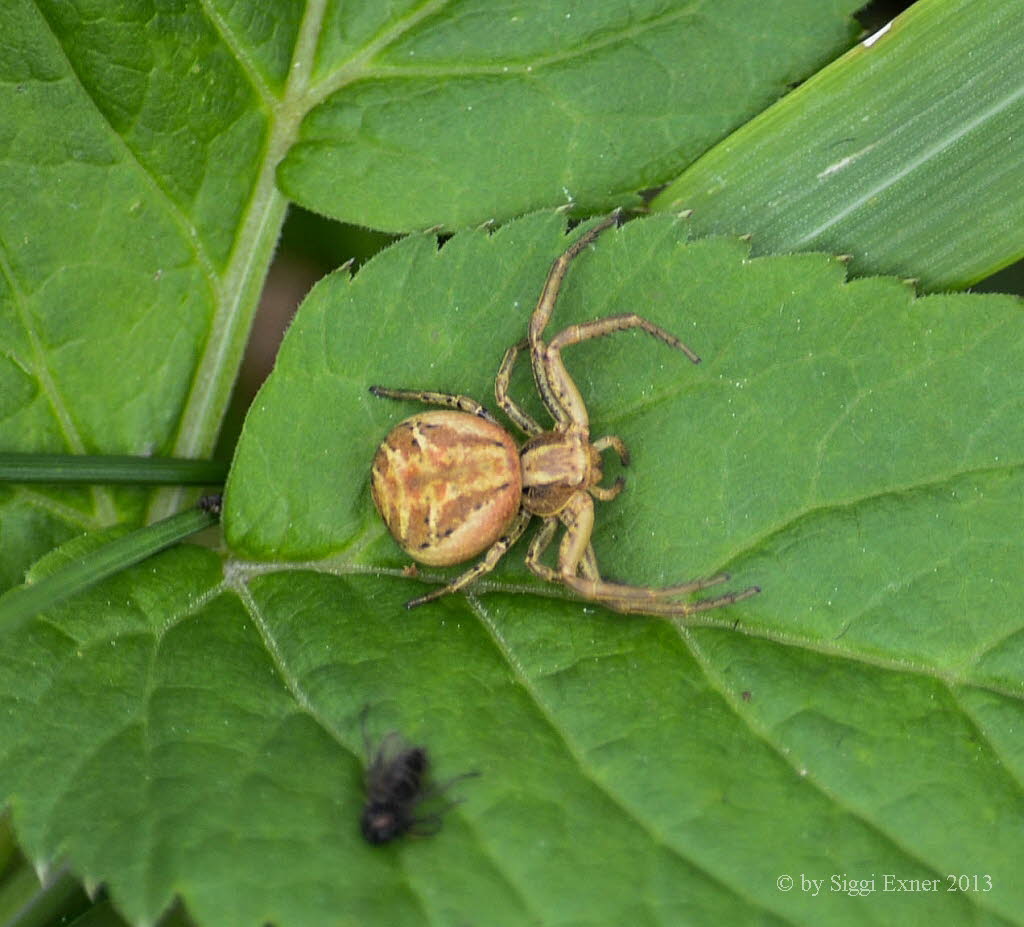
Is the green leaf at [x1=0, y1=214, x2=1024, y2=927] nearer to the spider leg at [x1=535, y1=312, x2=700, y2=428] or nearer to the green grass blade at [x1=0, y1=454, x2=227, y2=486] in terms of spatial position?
the spider leg at [x1=535, y1=312, x2=700, y2=428]

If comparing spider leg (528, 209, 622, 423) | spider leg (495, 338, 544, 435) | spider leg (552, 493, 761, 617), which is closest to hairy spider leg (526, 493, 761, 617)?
spider leg (552, 493, 761, 617)

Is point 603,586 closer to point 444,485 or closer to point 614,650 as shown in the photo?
point 614,650

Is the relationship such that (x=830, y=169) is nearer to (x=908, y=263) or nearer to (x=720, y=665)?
(x=908, y=263)

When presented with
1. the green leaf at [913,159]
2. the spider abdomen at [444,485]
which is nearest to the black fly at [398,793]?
the spider abdomen at [444,485]

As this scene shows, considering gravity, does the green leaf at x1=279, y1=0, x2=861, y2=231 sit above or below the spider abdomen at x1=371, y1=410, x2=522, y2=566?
above

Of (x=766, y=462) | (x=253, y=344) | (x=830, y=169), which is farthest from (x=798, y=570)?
(x=253, y=344)

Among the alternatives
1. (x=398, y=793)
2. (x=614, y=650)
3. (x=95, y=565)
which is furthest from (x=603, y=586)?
(x=95, y=565)
